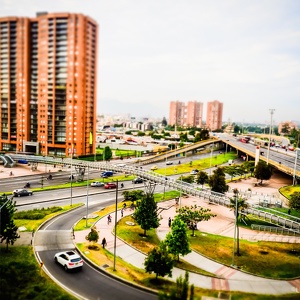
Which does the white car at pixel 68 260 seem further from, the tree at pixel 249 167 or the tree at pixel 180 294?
the tree at pixel 249 167

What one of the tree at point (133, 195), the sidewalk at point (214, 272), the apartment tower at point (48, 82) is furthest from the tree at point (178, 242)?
the apartment tower at point (48, 82)

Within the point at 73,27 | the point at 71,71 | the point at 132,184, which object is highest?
the point at 73,27

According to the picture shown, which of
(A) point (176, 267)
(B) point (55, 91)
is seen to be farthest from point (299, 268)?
(B) point (55, 91)

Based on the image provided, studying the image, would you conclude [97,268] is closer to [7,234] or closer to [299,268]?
[7,234]

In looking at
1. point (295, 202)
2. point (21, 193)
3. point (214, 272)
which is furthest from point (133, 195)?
point (295, 202)

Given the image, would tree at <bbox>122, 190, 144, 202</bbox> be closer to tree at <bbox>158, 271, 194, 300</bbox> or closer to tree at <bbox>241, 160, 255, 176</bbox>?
tree at <bbox>158, 271, 194, 300</bbox>

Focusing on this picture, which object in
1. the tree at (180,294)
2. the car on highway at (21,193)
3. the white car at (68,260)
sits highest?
the tree at (180,294)
